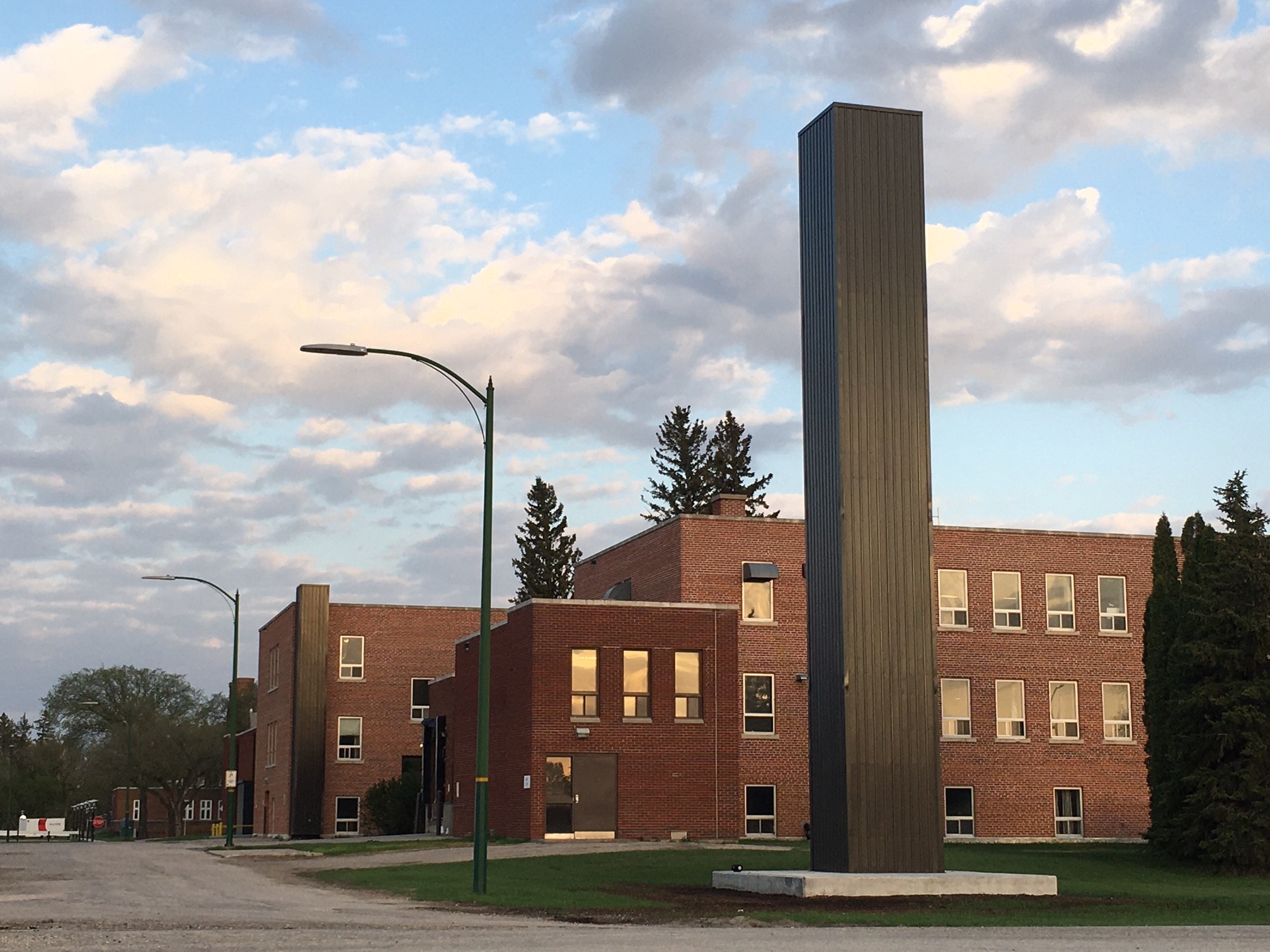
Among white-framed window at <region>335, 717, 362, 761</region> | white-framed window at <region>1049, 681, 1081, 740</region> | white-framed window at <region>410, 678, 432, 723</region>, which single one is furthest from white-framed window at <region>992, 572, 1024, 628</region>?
white-framed window at <region>335, 717, 362, 761</region>

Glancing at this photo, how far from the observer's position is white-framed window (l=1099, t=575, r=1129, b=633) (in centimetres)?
5266

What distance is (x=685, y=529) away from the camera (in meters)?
48.0

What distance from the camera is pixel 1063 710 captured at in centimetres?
5200

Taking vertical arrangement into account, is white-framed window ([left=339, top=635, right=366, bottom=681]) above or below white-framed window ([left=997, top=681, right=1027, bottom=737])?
above

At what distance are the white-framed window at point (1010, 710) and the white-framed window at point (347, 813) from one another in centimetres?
2917

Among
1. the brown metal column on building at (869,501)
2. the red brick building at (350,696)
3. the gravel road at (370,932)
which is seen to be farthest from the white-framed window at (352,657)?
the brown metal column on building at (869,501)

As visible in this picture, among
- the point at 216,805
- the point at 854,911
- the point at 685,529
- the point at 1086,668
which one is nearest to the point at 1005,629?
the point at 1086,668

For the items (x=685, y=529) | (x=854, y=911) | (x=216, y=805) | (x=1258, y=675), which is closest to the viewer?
(x=854, y=911)

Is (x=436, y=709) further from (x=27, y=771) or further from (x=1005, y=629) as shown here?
(x=27, y=771)

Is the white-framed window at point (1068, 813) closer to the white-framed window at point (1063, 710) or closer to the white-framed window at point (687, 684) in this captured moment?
the white-framed window at point (1063, 710)

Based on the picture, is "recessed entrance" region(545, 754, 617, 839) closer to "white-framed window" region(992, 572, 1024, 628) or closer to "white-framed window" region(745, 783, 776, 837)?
"white-framed window" region(745, 783, 776, 837)

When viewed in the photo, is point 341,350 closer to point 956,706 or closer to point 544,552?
point 956,706

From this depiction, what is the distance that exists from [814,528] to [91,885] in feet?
48.3

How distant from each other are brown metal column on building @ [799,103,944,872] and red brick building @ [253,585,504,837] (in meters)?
Answer: 41.7
